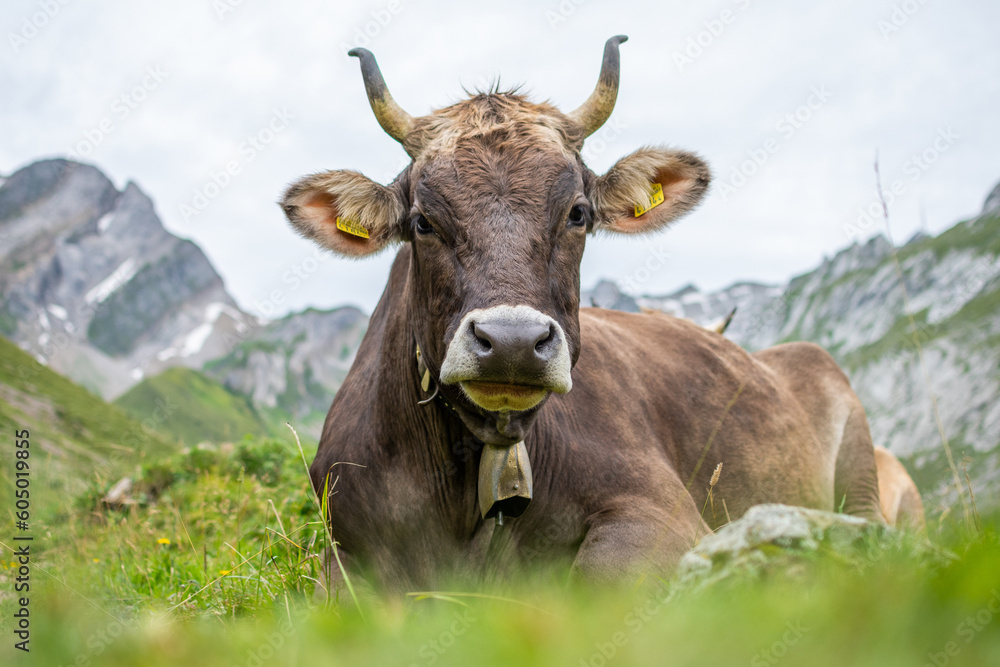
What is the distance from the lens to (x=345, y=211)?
465 centimetres

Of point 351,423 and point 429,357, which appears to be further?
point 351,423

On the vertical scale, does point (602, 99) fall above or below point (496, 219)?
above

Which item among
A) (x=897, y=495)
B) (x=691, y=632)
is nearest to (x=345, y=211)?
(x=691, y=632)

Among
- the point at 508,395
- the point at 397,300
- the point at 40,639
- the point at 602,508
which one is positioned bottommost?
the point at 602,508

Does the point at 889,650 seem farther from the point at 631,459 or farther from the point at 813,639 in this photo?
the point at 631,459

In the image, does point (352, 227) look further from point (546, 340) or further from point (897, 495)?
point (897, 495)

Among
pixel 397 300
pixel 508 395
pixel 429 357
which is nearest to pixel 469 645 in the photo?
pixel 508 395

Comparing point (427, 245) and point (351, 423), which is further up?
point (427, 245)

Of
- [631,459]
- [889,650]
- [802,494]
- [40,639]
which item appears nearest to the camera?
[889,650]

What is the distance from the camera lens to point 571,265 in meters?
4.20

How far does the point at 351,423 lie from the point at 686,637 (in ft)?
11.8

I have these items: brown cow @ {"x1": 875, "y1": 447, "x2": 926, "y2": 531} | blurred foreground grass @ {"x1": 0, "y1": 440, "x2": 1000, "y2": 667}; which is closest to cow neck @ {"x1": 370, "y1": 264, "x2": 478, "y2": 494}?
blurred foreground grass @ {"x1": 0, "y1": 440, "x2": 1000, "y2": 667}

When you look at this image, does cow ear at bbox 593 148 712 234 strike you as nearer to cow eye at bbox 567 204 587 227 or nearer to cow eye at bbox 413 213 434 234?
cow eye at bbox 567 204 587 227

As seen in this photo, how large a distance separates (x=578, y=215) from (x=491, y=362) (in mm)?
1382
